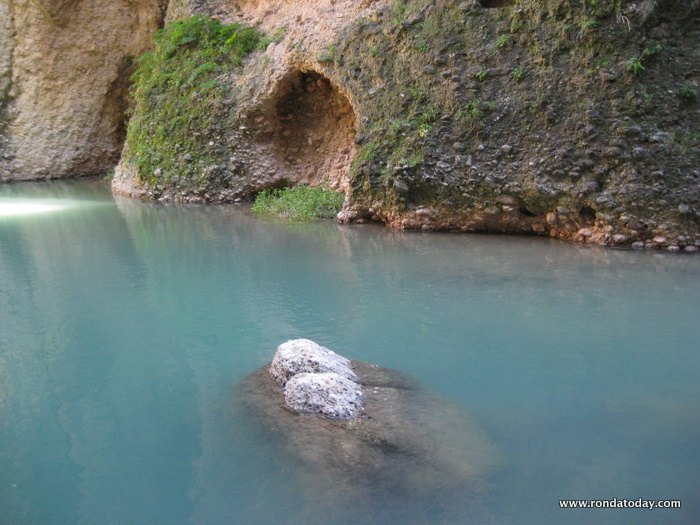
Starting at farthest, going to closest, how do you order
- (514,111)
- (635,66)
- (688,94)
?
(514,111)
(635,66)
(688,94)

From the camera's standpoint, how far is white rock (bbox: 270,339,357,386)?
176 inches

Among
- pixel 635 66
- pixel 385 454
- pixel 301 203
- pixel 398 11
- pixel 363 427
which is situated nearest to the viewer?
pixel 385 454

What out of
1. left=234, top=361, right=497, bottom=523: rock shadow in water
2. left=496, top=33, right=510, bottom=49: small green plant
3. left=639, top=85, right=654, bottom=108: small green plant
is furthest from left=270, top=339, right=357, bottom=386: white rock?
left=496, top=33, right=510, bottom=49: small green plant

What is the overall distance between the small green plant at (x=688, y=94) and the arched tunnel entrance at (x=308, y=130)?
5982 millimetres

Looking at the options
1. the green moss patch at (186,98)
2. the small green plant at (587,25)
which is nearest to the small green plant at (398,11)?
the small green plant at (587,25)

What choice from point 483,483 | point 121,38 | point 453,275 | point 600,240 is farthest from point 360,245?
point 121,38

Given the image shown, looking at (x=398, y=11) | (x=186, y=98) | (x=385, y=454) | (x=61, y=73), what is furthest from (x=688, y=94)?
Answer: (x=61, y=73)

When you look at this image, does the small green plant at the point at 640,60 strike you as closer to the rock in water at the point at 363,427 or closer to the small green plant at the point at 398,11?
the small green plant at the point at 398,11

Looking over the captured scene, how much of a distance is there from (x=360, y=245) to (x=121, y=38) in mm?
13976

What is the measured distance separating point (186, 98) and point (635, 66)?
9.07 metres

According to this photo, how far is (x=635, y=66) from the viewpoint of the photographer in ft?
28.1

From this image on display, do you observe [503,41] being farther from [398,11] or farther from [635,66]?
[398,11]

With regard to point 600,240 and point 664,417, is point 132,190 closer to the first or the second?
point 600,240

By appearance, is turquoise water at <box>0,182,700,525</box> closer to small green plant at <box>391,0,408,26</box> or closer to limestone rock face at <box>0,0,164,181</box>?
small green plant at <box>391,0,408,26</box>
